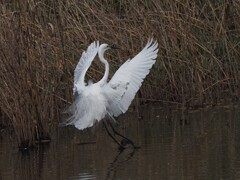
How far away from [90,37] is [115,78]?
2.54m

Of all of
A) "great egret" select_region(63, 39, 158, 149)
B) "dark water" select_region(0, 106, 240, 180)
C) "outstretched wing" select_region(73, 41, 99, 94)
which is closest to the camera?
"dark water" select_region(0, 106, 240, 180)

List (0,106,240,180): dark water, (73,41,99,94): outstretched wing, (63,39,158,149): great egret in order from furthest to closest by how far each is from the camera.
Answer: (73,41,99,94): outstretched wing → (63,39,158,149): great egret → (0,106,240,180): dark water

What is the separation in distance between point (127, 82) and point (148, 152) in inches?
43.1

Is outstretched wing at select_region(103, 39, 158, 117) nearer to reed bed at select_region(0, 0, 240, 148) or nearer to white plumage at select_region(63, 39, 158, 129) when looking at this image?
white plumage at select_region(63, 39, 158, 129)

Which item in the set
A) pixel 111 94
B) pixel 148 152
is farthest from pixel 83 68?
pixel 148 152

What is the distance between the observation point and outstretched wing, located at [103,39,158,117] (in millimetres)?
9469

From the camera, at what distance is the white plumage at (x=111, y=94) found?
9.42 meters

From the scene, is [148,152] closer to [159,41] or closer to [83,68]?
[83,68]

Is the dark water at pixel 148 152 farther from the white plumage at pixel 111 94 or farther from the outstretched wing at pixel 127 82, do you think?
the outstretched wing at pixel 127 82

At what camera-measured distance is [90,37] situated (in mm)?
11977

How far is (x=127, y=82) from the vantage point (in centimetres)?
949

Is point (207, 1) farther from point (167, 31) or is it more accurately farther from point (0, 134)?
point (0, 134)

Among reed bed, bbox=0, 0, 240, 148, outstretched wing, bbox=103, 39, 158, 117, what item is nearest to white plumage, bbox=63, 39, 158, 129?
outstretched wing, bbox=103, 39, 158, 117

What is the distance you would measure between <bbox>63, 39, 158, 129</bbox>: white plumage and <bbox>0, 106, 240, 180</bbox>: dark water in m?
0.35
